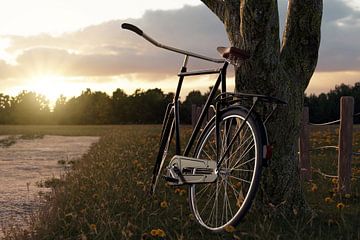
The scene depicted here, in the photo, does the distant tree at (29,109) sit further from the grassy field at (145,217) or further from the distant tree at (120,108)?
the grassy field at (145,217)

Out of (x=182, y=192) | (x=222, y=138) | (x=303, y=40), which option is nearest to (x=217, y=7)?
(x=303, y=40)

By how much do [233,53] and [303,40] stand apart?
3.53 feet

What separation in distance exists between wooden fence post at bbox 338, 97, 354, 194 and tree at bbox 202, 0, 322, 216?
2.12 metres

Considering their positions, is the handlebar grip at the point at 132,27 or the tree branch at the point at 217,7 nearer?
the handlebar grip at the point at 132,27

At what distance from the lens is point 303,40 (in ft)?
18.2

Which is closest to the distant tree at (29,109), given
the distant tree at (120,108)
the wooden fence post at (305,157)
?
the distant tree at (120,108)

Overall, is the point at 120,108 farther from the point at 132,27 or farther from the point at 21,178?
the point at 132,27

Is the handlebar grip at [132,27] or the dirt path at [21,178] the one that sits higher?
the handlebar grip at [132,27]

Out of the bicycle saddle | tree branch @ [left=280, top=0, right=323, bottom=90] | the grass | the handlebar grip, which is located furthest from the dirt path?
the grass

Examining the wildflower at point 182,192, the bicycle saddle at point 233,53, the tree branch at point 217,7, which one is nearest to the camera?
the bicycle saddle at point 233,53

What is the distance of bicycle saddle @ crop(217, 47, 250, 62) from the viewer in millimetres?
4840

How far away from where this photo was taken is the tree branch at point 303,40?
18.1 feet

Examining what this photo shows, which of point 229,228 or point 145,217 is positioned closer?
point 229,228

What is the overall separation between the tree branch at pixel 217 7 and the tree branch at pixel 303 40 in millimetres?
727
